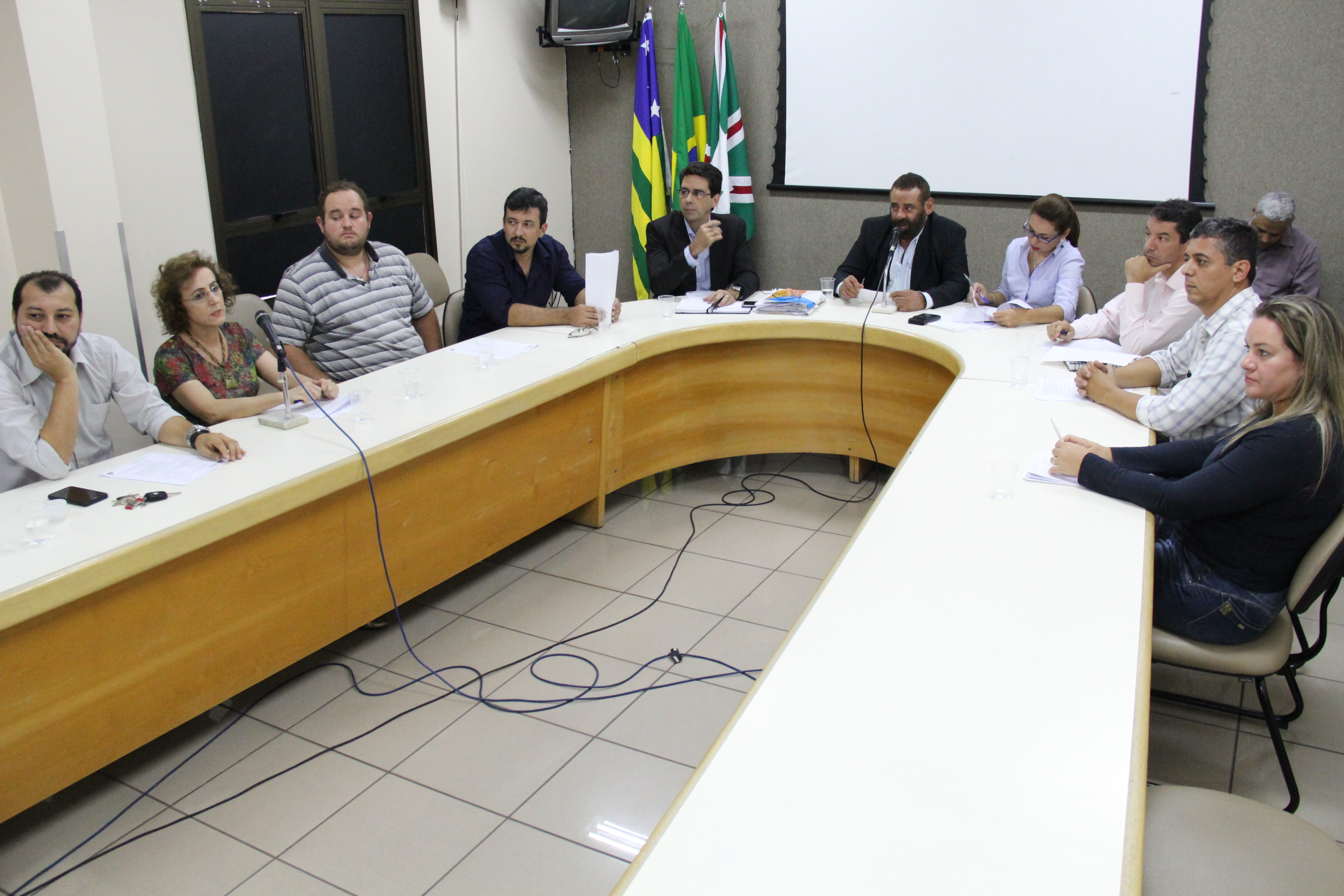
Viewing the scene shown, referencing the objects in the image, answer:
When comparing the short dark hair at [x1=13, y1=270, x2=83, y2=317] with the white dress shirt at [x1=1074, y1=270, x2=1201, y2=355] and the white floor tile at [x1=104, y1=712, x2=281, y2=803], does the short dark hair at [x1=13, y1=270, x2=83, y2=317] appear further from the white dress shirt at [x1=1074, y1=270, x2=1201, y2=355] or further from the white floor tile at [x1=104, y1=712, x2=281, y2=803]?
the white dress shirt at [x1=1074, y1=270, x2=1201, y2=355]

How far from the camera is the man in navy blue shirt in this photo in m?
3.70

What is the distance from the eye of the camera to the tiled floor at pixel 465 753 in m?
2.03

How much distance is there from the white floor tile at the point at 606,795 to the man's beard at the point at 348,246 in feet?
6.55

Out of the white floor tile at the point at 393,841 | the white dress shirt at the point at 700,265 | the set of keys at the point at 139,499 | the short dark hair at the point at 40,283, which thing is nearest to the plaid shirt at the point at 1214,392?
the white floor tile at the point at 393,841

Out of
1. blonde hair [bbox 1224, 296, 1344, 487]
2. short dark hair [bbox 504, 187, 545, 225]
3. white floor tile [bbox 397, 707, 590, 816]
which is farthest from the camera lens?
short dark hair [bbox 504, 187, 545, 225]

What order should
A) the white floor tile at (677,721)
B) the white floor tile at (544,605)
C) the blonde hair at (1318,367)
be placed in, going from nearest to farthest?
the blonde hair at (1318,367)
the white floor tile at (677,721)
the white floor tile at (544,605)

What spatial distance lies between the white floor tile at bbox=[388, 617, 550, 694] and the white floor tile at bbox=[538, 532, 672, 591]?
40 cm

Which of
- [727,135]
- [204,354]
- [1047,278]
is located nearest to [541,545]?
[204,354]

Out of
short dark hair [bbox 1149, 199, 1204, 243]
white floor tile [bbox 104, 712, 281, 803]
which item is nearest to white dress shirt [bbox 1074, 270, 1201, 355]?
short dark hair [bbox 1149, 199, 1204, 243]

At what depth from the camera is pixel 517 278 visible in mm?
3879

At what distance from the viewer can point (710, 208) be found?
4.20 m

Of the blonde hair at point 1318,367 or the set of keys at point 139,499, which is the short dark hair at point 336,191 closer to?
the set of keys at point 139,499

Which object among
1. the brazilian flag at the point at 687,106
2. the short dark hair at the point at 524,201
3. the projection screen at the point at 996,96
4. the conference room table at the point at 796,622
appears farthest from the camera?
the brazilian flag at the point at 687,106

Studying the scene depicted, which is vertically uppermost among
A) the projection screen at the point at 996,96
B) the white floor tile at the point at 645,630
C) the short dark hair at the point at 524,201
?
the projection screen at the point at 996,96
